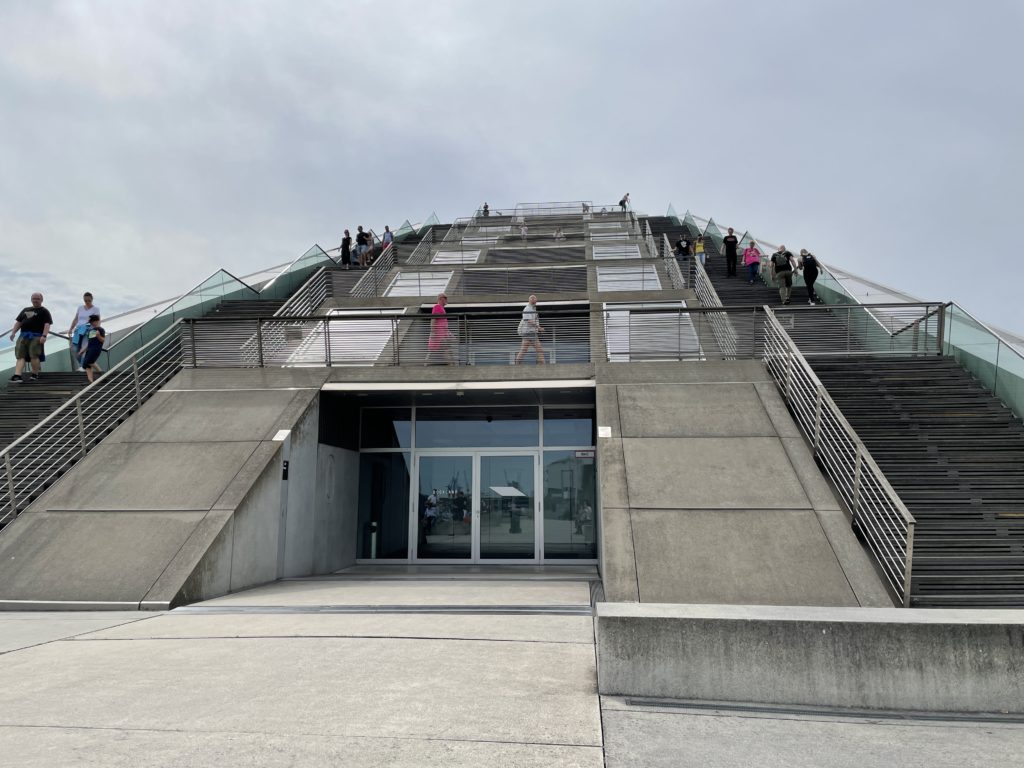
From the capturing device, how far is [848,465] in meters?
9.18

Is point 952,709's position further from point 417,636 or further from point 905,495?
point 905,495

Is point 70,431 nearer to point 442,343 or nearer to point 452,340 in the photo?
point 442,343

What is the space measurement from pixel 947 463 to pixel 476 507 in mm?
7974

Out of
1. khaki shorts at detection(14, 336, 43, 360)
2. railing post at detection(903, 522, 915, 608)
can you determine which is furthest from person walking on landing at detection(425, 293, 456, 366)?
railing post at detection(903, 522, 915, 608)

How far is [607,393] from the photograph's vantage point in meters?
11.8

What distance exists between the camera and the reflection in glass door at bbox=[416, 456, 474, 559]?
562 inches

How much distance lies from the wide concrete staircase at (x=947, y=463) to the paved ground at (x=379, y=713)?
3831 mm

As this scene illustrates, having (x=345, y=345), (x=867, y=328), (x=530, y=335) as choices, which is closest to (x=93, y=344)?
(x=345, y=345)

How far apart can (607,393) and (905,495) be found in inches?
173

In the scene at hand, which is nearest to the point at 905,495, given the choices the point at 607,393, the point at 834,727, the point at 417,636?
the point at 607,393

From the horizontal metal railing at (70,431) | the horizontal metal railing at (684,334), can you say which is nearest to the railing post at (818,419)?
the horizontal metal railing at (684,334)

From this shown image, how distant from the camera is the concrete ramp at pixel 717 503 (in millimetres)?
8062

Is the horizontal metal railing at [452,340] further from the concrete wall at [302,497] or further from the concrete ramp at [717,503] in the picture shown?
the concrete wall at [302,497]

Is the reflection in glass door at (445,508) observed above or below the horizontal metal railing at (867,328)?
below
